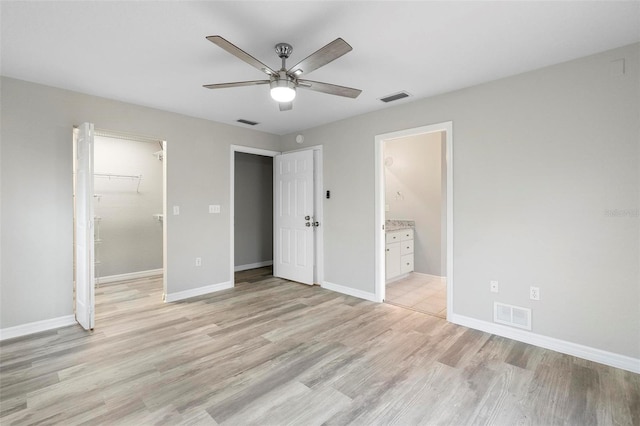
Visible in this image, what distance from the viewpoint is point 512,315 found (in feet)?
9.52

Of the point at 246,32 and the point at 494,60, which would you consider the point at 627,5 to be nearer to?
the point at 494,60

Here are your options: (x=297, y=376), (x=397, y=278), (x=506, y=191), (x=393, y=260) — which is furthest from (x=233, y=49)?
(x=397, y=278)

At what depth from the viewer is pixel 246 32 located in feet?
7.14

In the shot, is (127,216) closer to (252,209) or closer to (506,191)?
(252,209)

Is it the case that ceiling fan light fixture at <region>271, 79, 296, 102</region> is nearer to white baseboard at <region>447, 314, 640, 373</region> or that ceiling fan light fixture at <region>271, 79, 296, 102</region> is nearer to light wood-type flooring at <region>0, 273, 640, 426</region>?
light wood-type flooring at <region>0, 273, 640, 426</region>

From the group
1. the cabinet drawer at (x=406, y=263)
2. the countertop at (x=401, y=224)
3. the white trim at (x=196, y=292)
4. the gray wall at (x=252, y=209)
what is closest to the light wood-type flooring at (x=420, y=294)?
the cabinet drawer at (x=406, y=263)

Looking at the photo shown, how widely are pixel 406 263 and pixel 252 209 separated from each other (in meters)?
3.35

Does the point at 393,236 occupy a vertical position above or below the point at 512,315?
above

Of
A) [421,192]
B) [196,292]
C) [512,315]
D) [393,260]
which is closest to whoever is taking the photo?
[512,315]

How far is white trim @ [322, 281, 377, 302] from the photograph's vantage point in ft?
13.3

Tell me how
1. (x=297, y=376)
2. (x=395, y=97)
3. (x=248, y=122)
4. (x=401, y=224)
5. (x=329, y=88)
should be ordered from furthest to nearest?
(x=401, y=224) → (x=248, y=122) → (x=395, y=97) → (x=329, y=88) → (x=297, y=376)

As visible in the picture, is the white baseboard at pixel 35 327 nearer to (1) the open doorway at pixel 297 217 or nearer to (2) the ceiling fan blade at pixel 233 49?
(1) the open doorway at pixel 297 217

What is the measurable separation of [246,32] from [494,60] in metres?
2.10

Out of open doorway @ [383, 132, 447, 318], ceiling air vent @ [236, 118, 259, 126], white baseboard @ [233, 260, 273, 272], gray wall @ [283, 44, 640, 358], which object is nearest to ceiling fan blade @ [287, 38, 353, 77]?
gray wall @ [283, 44, 640, 358]
